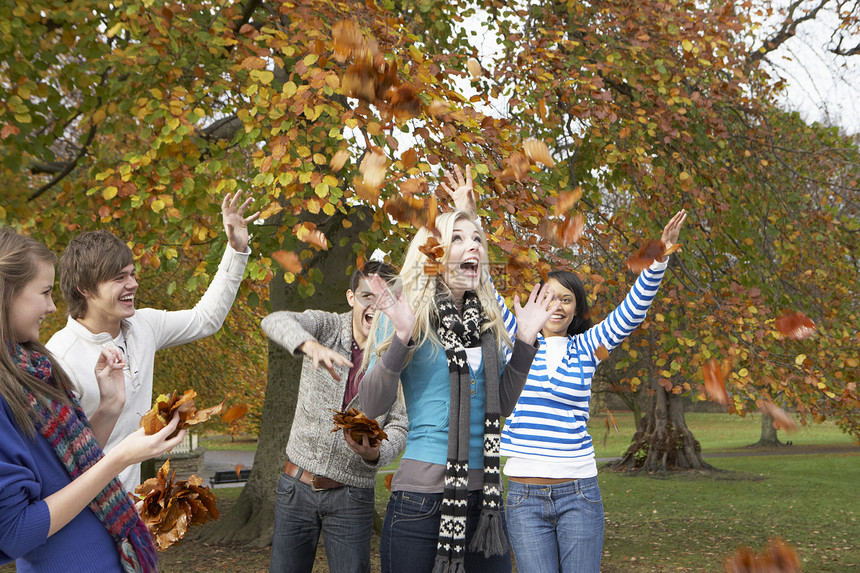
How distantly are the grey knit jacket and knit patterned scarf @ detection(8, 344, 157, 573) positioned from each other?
110 cm

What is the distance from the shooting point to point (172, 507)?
7.72 feet

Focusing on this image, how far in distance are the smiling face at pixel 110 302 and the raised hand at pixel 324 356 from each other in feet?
2.08

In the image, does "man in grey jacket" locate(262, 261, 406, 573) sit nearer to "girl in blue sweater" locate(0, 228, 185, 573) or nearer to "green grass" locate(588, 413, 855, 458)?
"girl in blue sweater" locate(0, 228, 185, 573)

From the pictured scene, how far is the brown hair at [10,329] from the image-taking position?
6.00 ft

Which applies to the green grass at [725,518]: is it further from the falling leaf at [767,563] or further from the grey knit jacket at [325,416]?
the falling leaf at [767,563]

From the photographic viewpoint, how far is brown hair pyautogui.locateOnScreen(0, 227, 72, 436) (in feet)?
6.00

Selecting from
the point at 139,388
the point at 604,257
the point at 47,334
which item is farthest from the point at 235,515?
the point at 139,388

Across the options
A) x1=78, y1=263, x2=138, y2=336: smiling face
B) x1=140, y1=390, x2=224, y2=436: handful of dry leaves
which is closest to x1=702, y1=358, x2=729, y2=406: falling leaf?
x1=78, y1=263, x2=138, y2=336: smiling face

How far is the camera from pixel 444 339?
112 inches

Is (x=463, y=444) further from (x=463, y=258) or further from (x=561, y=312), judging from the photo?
(x=561, y=312)

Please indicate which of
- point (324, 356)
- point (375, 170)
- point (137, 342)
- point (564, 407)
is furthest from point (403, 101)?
point (137, 342)

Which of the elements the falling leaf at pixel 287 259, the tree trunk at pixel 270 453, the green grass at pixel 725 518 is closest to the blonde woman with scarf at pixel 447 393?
the falling leaf at pixel 287 259

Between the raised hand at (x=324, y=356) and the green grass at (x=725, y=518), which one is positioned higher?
the raised hand at (x=324, y=356)

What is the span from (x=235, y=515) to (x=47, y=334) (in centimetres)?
447
